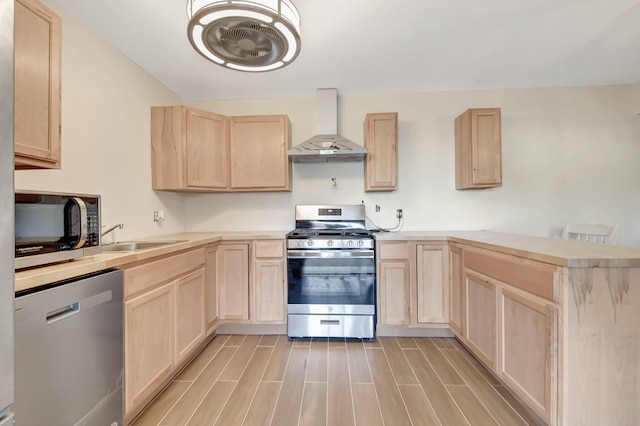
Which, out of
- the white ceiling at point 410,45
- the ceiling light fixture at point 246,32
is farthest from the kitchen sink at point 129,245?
the white ceiling at point 410,45

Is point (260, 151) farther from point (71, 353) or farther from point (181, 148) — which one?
point (71, 353)

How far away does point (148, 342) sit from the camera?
151cm

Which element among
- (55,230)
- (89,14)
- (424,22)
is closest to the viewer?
Result: (55,230)

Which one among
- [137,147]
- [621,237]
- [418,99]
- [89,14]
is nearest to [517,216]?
[621,237]

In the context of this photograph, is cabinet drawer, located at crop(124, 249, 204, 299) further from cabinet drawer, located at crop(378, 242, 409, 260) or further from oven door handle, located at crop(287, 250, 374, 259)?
cabinet drawer, located at crop(378, 242, 409, 260)

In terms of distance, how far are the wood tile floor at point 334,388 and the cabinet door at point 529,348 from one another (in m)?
0.24

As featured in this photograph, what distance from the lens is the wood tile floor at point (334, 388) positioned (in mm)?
1469

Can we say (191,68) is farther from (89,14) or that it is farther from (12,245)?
(12,245)

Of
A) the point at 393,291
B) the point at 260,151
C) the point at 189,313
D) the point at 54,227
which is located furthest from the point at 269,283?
the point at 54,227

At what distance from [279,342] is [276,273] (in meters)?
0.61

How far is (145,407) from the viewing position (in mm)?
1545

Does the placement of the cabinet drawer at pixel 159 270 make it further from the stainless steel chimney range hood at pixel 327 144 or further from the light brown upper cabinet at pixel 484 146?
the light brown upper cabinet at pixel 484 146

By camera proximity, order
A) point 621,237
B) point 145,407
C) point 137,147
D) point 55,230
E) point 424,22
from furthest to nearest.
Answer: point 621,237
point 137,147
point 424,22
point 145,407
point 55,230

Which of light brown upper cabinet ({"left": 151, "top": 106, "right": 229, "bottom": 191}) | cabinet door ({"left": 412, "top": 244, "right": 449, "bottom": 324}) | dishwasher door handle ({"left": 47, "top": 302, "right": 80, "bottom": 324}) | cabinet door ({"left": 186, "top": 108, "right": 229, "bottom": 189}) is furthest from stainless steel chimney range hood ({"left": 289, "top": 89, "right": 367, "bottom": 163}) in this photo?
dishwasher door handle ({"left": 47, "top": 302, "right": 80, "bottom": 324})
